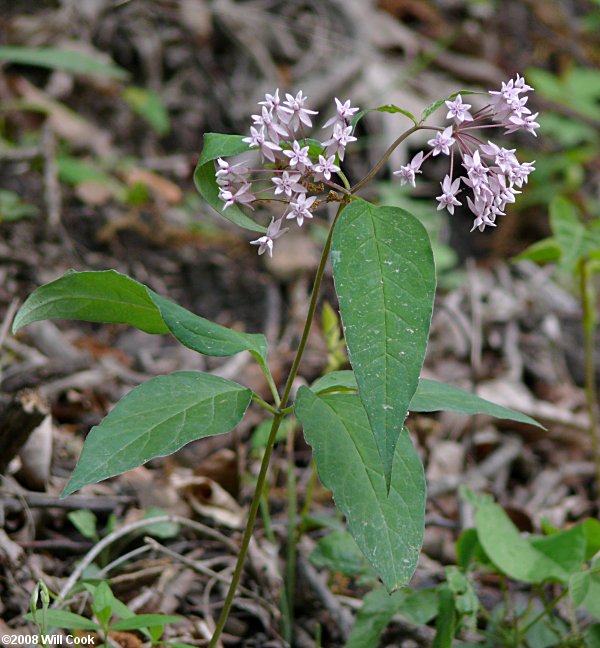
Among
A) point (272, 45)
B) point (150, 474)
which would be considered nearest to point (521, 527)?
point (150, 474)

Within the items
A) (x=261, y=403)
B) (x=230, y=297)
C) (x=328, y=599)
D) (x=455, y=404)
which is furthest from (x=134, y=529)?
(x=230, y=297)

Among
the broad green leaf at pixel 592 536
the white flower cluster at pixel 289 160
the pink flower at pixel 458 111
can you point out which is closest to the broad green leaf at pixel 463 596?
the broad green leaf at pixel 592 536

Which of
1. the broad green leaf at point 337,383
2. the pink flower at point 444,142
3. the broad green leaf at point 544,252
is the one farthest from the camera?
the broad green leaf at point 544,252

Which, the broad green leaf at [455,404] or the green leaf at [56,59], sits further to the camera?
the green leaf at [56,59]

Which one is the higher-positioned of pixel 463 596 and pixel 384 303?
pixel 384 303

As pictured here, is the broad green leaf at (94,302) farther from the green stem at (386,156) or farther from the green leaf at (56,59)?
the green leaf at (56,59)

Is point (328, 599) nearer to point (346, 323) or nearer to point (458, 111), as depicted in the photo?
point (346, 323)
